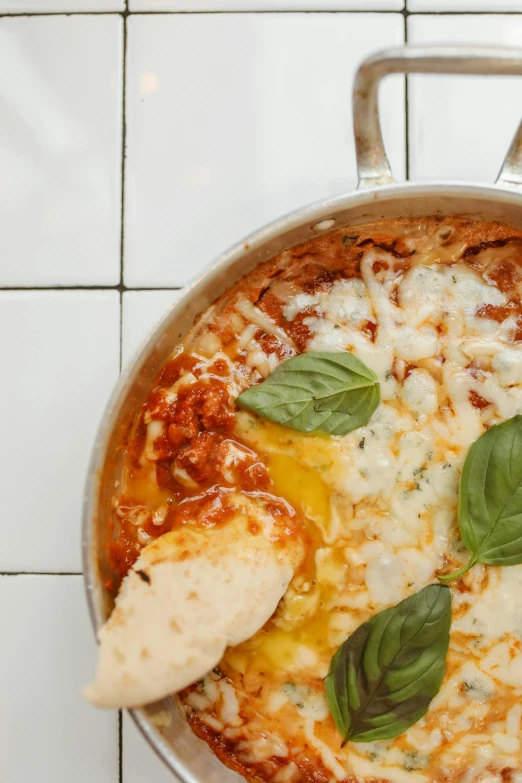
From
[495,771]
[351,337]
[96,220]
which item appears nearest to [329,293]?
[351,337]

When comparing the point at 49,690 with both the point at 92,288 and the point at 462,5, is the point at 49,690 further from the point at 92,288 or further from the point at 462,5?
the point at 462,5

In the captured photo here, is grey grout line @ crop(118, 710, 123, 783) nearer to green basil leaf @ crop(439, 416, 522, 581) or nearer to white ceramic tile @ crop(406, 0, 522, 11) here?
green basil leaf @ crop(439, 416, 522, 581)

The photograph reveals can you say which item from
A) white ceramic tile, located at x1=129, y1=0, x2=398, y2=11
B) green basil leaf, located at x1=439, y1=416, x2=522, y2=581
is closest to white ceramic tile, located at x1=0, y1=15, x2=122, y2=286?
white ceramic tile, located at x1=129, y1=0, x2=398, y2=11

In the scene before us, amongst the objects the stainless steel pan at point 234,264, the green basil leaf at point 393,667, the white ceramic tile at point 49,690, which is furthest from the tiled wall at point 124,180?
the green basil leaf at point 393,667

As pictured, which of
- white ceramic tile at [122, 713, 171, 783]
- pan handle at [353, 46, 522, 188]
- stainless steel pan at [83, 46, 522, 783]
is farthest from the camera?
white ceramic tile at [122, 713, 171, 783]

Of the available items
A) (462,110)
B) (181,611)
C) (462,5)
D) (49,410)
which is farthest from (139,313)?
(462,5)

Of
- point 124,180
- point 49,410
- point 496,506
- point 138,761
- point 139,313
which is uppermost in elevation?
point 124,180

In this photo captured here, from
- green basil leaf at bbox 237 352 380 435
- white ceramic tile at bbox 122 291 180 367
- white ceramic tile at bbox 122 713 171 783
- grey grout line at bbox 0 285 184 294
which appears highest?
grey grout line at bbox 0 285 184 294
